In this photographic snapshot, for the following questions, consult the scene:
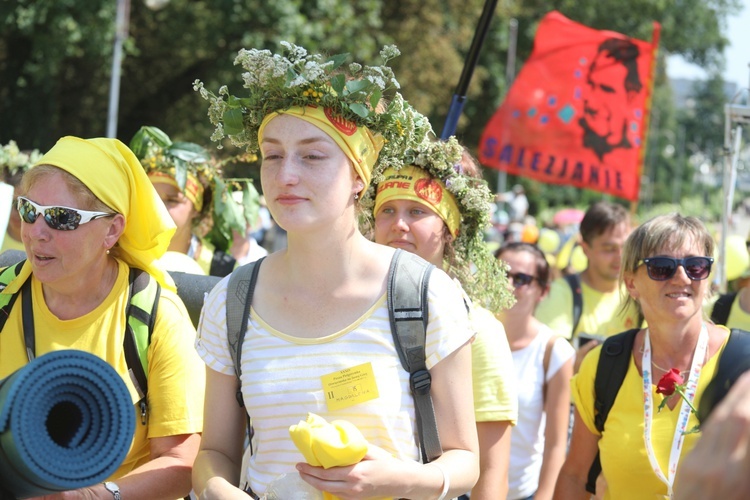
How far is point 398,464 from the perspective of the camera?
2.42m

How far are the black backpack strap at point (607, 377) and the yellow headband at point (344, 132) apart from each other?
4.52 ft

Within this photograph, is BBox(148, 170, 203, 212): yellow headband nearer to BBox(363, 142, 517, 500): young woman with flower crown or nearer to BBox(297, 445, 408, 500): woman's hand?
BBox(363, 142, 517, 500): young woman with flower crown

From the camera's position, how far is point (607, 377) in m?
3.61

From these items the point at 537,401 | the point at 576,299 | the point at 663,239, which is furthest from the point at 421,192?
the point at 576,299

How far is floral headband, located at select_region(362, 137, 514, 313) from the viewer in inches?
151

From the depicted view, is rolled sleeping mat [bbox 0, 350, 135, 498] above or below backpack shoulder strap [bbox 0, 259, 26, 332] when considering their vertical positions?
below

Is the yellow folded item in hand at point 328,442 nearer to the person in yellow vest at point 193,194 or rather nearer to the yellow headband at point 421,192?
the yellow headband at point 421,192

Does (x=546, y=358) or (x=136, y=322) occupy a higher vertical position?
(x=136, y=322)

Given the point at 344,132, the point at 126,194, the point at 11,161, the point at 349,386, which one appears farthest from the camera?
the point at 11,161

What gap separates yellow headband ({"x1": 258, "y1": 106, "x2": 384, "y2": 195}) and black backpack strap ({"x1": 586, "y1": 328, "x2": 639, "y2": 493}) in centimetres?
138

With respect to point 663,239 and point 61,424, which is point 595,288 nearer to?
point 663,239

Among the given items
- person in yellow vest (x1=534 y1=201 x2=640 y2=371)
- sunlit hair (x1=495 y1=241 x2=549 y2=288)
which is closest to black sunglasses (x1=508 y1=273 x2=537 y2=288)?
sunlit hair (x1=495 y1=241 x2=549 y2=288)

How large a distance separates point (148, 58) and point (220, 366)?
21.5 meters

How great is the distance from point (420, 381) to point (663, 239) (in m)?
1.56
